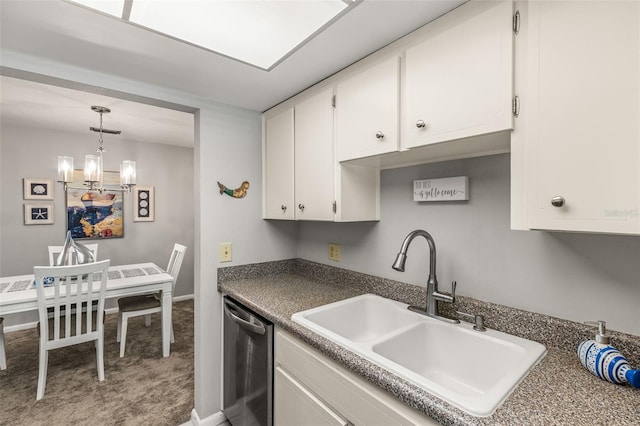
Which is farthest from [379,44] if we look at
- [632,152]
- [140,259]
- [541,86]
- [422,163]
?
[140,259]

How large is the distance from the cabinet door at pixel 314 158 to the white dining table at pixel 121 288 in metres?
1.90

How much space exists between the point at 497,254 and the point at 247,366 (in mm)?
1323

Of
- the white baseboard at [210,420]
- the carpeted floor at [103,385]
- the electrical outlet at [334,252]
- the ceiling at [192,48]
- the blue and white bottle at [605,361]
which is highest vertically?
the ceiling at [192,48]

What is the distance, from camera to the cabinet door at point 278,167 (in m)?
1.85

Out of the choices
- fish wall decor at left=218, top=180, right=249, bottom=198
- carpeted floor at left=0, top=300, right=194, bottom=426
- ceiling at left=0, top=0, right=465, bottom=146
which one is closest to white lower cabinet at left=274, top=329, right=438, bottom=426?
fish wall decor at left=218, top=180, right=249, bottom=198

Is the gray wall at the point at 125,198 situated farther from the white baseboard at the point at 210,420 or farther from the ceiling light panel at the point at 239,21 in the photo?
the ceiling light panel at the point at 239,21

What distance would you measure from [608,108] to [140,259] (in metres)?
4.69

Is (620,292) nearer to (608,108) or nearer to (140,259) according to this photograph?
(608,108)

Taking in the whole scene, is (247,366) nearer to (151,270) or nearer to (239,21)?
(239,21)

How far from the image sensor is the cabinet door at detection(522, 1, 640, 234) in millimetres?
709

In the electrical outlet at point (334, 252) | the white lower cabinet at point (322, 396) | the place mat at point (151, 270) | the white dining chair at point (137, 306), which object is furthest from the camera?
the place mat at point (151, 270)

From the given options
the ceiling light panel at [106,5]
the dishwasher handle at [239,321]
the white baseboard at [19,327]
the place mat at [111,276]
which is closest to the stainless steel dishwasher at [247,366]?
the dishwasher handle at [239,321]

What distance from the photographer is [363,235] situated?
1787 mm

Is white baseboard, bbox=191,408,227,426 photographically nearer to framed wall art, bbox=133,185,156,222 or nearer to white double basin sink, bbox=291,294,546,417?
white double basin sink, bbox=291,294,546,417
